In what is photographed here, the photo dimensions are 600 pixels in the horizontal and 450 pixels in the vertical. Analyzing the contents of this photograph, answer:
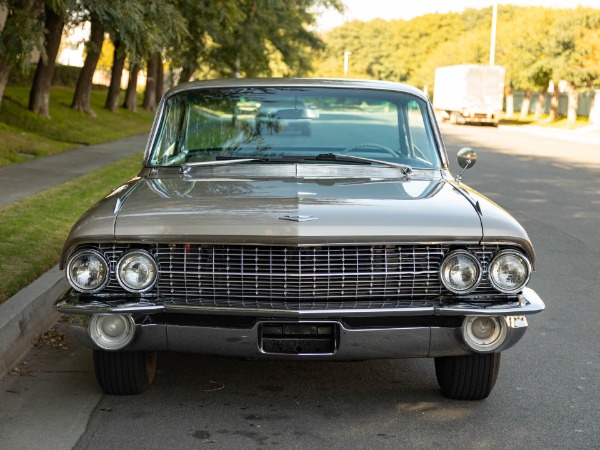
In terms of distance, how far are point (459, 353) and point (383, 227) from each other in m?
0.72

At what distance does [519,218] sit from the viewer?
1343cm

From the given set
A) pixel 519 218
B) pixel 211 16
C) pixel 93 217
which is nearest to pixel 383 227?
pixel 93 217

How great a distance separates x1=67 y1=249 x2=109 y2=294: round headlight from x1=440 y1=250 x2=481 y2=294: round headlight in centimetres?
159

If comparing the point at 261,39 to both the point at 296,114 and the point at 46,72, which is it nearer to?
the point at 46,72

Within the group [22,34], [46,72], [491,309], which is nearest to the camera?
[491,309]

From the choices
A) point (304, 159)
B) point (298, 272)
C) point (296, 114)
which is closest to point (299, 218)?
point (298, 272)

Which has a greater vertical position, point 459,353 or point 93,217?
point 93,217

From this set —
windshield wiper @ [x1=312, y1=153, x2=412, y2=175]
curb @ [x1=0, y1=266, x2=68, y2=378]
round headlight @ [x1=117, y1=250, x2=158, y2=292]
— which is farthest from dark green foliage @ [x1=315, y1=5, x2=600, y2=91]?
round headlight @ [x1=117, y1=250, x2=158, y2=292]

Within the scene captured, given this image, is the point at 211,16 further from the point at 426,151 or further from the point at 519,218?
the point at 426,151

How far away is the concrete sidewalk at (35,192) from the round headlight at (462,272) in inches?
103

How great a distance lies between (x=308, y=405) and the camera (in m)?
5.23

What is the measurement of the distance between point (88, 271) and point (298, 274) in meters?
0.99

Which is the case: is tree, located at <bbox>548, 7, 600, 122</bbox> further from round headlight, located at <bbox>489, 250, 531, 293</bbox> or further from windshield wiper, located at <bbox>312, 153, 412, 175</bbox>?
round headlight, located at <bbox>489, 250, 531, 293</bbox>

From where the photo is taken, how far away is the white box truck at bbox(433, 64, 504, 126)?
5409cm
